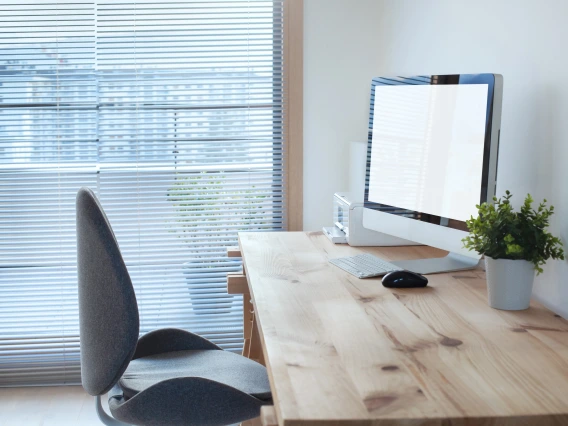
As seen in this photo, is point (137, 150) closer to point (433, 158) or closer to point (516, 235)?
point (433, 158)

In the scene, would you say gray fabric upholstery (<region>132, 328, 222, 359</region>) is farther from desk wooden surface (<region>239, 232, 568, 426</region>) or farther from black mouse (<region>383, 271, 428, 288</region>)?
black mouse (<region>383, 271, 428, 288</region>)

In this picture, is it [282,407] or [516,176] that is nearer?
[282,407]

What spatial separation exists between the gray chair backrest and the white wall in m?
1.02

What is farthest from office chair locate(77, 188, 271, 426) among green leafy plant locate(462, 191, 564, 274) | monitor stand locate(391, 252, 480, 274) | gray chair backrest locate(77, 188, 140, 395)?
green leafy plant locate(462, 191, 564, 274)

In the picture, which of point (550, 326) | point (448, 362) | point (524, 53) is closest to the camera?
point (448, 362)

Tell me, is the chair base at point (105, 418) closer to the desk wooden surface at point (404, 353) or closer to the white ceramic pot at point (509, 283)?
the desk wooden surface at point (404, 353)

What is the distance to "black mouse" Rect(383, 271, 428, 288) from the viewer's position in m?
1.79

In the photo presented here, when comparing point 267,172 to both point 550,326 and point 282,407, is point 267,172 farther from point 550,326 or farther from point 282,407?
point 282,407

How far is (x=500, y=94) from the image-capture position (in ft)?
5.50

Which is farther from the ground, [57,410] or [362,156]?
[362,156]

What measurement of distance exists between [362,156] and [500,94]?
4.29 feet

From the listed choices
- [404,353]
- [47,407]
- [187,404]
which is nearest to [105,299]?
[187,404]

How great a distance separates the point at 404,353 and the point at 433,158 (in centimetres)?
76

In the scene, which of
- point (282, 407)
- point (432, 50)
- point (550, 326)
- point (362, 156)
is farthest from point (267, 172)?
point (282, 407)
